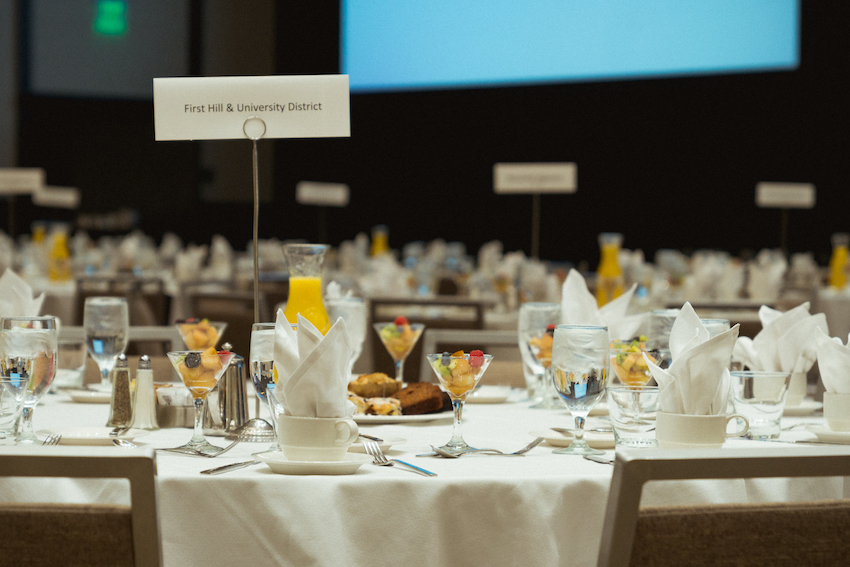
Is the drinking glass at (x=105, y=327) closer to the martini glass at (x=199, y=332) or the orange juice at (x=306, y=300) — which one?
the martini glass at (x=199, y=332)

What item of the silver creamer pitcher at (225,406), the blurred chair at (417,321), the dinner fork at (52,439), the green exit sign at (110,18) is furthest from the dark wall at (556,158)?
the dinner fork at (52,439)

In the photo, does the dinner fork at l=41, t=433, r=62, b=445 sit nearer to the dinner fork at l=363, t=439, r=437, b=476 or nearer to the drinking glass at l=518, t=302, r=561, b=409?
the dinner fork at l=363, t=439, r=437, b=476

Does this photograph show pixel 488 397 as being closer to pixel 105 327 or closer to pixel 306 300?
pixel 306 300

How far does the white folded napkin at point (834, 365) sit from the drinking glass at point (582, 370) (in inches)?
15.7

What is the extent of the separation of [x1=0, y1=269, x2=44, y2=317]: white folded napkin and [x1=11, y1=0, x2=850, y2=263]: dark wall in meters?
7.76

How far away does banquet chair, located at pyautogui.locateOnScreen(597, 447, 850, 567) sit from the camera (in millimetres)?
946

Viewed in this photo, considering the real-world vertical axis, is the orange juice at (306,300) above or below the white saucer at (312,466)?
above

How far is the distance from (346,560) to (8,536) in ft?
1.28

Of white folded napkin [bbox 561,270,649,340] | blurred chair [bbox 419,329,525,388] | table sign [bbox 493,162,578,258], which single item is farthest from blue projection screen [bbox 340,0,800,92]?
white folded napkin [bbox 561,270,649,340]

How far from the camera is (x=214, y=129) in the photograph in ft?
5.47

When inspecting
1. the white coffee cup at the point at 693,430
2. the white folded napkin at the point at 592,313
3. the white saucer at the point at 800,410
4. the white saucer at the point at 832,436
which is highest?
the white folded napkin at the point at 592,313

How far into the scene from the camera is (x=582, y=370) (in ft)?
4.67

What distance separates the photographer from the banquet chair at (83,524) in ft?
3.03

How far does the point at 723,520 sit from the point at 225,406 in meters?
0.86
